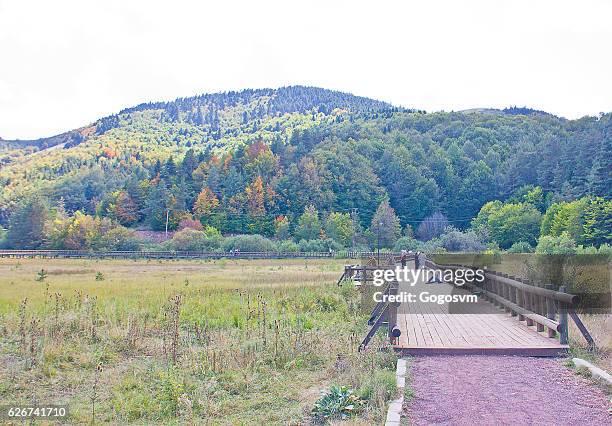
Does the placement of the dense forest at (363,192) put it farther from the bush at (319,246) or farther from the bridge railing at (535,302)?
the bridge railing at (535,302)

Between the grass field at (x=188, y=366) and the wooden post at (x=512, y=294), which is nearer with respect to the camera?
the grass field at (x=188, y=366)

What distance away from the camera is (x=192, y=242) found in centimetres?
7138

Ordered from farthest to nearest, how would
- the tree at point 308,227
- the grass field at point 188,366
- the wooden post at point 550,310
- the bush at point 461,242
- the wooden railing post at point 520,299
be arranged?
the tree at point 308,227 → the bush at point 461,242 → the wooden railing post at point 520,299 → the wooden post at point 550,310 → the grass field at point 188,366

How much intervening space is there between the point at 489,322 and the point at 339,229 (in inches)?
2993

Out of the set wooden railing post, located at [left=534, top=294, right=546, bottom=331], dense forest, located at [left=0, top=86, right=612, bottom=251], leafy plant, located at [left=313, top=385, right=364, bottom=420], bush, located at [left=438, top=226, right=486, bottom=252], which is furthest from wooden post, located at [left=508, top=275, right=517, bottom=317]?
bush, located at [left=438, top=226, right=486, bottom=252]

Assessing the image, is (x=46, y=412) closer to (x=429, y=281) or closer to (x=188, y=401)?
(x=188, y=401)

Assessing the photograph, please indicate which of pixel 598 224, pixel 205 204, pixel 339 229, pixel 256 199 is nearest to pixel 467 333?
pixel 598 224

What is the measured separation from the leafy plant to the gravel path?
59 centimetres

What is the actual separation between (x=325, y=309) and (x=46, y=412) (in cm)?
930

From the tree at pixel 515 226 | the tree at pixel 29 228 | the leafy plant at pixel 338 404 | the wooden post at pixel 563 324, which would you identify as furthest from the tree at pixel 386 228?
the leafy plant at pixel 338 404

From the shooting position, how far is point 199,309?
1485cm

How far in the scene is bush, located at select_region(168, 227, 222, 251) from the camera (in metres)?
70.9

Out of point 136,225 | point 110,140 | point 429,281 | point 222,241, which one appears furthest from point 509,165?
point 110,140

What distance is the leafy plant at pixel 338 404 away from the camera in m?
5.99
